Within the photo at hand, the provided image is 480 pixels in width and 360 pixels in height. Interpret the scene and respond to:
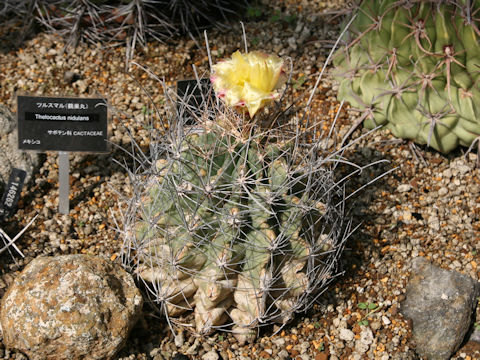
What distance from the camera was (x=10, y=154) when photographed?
2.95 m

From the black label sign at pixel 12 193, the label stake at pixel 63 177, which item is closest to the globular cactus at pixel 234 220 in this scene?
the label stake at pixel 63 177

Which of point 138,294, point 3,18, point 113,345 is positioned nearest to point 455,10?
point 138,294

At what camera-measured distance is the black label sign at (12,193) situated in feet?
9.26

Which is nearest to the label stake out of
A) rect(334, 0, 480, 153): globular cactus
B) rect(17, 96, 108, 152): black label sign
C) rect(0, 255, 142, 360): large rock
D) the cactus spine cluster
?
rect(17, 96, 108, 152): black label sign

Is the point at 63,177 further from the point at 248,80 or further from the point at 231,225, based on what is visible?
the point at 248,80

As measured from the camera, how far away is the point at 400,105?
298 centimetres

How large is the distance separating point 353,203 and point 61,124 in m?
1.35

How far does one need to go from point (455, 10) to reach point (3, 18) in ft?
8.66

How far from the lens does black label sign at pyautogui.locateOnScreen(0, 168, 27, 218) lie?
9.26ft

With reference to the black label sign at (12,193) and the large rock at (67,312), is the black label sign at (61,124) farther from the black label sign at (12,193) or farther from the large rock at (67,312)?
the large rock at (67,312)

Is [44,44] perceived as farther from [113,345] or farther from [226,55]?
[113,345]

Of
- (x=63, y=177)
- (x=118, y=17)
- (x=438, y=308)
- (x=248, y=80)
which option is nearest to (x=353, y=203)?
(x=438, y=308)

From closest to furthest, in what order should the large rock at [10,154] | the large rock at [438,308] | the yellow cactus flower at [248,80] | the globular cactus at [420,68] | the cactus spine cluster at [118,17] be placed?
the yellow cactus flower at [248,80], the large rock at [438,308], the globular cactus at [420,68], the large rock at [10,154], the cactus spine cluster at [118,17]

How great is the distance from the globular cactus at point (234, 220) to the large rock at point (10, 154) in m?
0.81
